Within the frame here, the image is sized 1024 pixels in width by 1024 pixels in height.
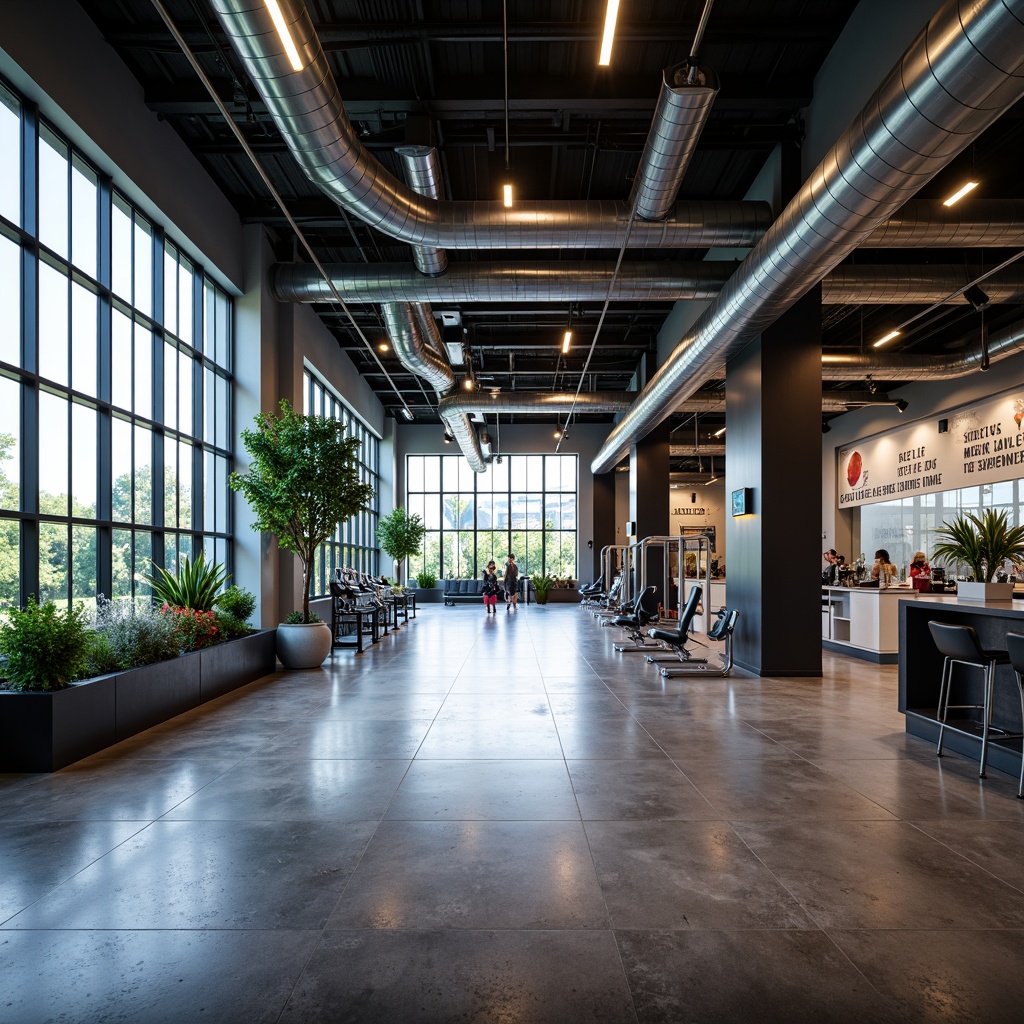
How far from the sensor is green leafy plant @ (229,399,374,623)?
856 centimetres

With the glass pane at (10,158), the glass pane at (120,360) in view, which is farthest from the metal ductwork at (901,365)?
the glass pane at (10,158)

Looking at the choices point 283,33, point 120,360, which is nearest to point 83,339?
point 120,360

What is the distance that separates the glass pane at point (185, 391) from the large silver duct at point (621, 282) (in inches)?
79.4

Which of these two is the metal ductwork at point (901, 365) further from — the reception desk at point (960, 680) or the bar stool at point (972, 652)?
the bar stool at point (972, 652)

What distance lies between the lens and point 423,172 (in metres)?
6.89

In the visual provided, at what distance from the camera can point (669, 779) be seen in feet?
13.7

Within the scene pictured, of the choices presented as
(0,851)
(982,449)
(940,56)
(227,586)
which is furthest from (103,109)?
(982,449)

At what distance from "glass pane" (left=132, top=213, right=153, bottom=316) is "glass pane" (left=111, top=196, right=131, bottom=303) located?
0.14m

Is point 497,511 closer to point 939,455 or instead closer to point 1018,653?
point 939,455

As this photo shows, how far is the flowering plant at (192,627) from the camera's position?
6550 mm

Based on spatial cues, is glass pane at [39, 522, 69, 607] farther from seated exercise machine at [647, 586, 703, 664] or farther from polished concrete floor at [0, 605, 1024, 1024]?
seated exercise machine at [647, 586, 703, 664]

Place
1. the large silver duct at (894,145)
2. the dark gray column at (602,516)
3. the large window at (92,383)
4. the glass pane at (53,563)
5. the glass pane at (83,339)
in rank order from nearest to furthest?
the large silver duct at (894,145) → the large window at (92,383) → the glass pane at (53,563) → the glass pane at (83,339) → the dark gray column at (602,516)

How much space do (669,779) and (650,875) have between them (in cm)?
135

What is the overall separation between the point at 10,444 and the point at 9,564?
3.02 feet
